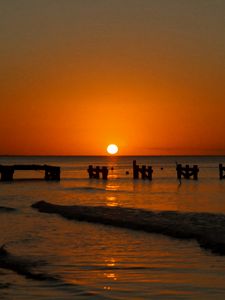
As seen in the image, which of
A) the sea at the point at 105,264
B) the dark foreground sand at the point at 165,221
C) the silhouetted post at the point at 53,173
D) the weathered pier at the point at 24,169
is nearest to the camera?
the sea at the point at 105,264

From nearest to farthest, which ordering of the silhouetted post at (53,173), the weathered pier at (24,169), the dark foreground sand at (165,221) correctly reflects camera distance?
the dark foreground sand at (165,221)
the weathered pier at (24,169)
the silhouetted post at (53,173)

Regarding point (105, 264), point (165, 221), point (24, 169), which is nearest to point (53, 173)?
point (24, 169)

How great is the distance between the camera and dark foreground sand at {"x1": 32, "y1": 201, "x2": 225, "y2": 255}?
16234 mm

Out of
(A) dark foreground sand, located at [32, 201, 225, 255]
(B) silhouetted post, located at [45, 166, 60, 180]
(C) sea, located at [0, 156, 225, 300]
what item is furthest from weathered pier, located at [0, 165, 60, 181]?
(C) sea, located at [0, 156, 225, 300]

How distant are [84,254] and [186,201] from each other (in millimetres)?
19442

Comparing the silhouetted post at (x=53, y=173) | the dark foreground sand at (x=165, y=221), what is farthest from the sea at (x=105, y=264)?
the silhouetted post at (x=53, y=173)

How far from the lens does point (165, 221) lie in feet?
68.3

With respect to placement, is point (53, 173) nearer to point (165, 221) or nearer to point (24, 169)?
point (24, 169)

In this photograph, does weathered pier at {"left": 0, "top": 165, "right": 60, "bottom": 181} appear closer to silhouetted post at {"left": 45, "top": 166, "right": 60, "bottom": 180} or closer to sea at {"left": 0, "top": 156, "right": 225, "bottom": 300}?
silhouetted post at {"left": 45, "top": 166, "right": 60, "bottom": 180}

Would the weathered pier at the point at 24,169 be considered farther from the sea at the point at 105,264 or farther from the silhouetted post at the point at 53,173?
the sea at the point at 105,264

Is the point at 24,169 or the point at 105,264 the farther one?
the point at 24,169

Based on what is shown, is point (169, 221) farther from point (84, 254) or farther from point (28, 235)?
point (84, 254)

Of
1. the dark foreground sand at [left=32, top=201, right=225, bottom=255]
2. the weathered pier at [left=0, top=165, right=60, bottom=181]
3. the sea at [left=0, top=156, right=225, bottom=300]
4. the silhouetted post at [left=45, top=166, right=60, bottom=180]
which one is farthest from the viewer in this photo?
the silhouetted post at [left=45, top=166, right=60, bottom=180]

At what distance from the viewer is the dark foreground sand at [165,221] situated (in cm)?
1623
